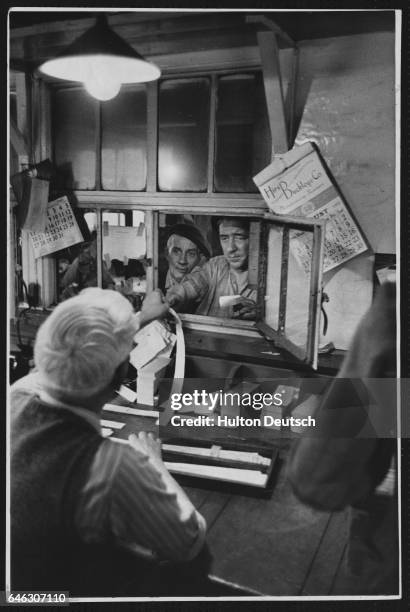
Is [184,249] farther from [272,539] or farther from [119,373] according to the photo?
[272,539]

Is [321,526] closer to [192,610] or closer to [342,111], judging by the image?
[192,610]

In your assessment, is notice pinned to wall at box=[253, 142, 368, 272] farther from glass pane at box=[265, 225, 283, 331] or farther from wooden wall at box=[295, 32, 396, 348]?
glass pane at box=[265, 225, 283, 331]

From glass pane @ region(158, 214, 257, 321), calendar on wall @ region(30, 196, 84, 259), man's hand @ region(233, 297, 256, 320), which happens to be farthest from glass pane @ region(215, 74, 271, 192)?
calendar on wall @ region(30, 196, 84, 259)

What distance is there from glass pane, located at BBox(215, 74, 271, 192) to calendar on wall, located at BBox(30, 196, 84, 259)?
30.1 inches

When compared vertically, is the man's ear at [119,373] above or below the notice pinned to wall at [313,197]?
below

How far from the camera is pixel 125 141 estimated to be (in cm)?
246

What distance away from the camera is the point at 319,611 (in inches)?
58.3

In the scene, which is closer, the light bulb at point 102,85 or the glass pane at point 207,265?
the light bulb at point 102,85

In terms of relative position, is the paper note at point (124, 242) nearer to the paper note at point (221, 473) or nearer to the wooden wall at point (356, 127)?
the wooden wall at point (356, 127)

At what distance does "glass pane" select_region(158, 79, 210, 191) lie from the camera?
2294 mm

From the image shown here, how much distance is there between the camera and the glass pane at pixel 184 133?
2.29 metres

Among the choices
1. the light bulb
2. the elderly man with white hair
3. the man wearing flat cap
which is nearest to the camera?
the elderly man with white hair

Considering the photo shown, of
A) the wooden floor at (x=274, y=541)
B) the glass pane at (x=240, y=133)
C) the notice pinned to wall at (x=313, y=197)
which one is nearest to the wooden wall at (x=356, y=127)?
the notice pinned to wall at (x=313, y=197)

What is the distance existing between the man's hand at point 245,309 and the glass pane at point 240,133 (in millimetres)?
504
